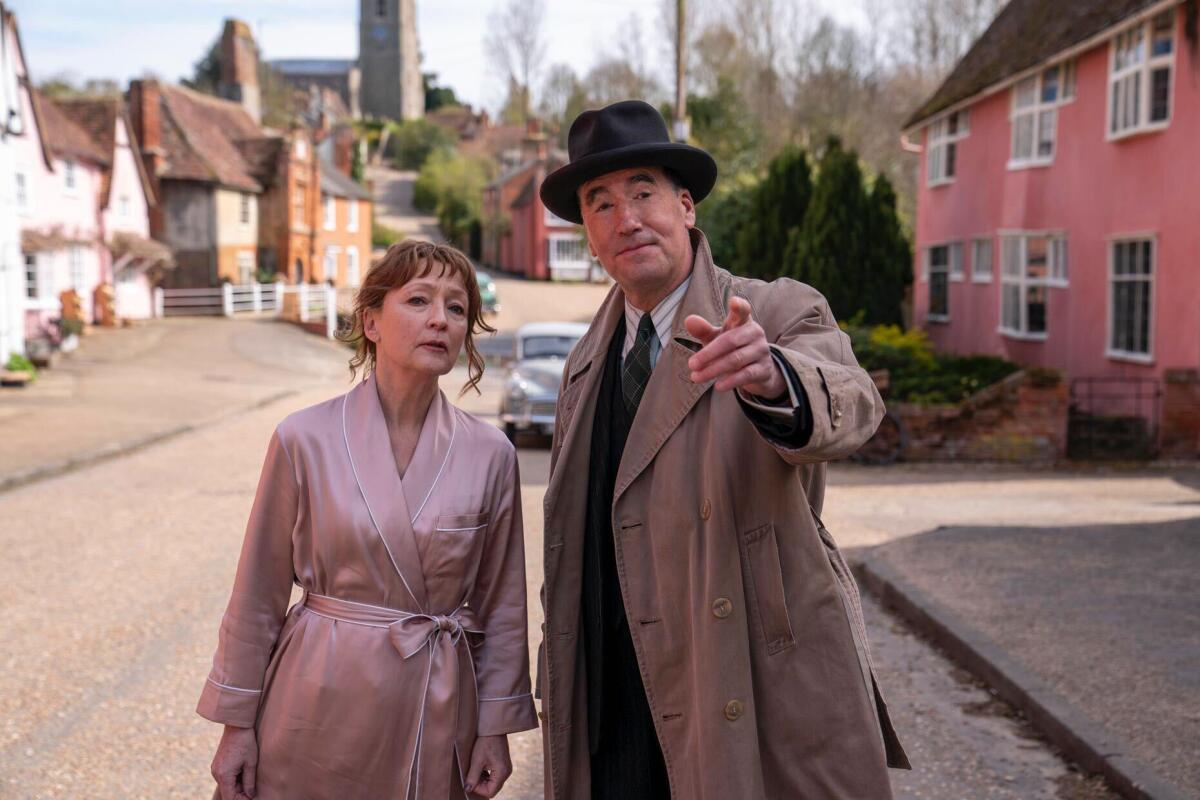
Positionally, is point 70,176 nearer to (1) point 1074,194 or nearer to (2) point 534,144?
(1) point 1074,194

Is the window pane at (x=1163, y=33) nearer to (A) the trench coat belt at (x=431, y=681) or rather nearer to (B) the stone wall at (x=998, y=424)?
(B) the stone wall at (x=998, y=424)

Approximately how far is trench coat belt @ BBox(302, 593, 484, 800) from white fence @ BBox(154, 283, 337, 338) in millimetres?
34654

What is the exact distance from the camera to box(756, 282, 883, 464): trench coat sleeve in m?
2.30

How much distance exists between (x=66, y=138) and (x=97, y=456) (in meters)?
23.3

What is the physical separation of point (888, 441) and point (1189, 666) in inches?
368

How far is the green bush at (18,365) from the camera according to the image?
2314 centimetres

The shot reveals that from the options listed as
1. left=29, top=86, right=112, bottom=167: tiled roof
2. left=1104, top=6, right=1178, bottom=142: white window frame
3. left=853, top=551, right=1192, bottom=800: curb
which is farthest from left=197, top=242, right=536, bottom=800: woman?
left=29, top=86, right=112, bottom=167: tiled roof

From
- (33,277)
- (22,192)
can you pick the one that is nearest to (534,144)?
(22,192)

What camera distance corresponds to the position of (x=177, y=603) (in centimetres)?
748

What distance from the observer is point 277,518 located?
9.46ft

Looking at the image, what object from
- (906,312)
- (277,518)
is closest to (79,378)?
(906,312)

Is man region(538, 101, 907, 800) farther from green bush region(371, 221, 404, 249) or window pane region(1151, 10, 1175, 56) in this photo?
green bush region(371, 221, 404, 249)

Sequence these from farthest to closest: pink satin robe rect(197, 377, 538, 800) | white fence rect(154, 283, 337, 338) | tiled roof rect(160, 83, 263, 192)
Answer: tiled roof rect(160, 83, 263, 192) → white fence rect(154, 283, 337, 338) → pink satin robe rect(197, 377, 538, 800)

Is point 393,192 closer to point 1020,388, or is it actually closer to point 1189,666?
point 1020,388
